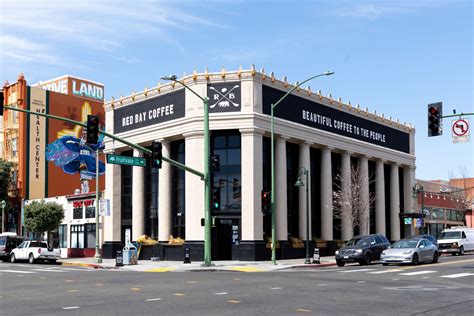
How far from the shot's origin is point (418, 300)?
52.3ft

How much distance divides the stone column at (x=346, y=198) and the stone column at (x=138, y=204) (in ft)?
51.2

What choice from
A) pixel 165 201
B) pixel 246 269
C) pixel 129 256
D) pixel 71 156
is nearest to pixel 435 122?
pixel 246 269

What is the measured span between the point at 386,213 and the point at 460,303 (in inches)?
1703

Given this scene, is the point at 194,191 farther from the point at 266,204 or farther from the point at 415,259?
the point at 415,259

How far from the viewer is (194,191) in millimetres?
41781

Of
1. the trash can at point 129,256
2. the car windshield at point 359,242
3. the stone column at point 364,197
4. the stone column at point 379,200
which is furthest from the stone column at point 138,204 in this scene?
the stone column at point 379,200

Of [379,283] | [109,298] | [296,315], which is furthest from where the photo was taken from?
[379,283]

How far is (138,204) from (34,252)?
27.1 feet

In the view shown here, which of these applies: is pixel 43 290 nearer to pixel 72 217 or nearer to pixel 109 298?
pixel 109 298

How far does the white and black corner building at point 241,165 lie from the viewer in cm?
4100

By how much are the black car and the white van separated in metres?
13.0

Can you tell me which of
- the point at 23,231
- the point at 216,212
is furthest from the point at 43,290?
the point at 23,231

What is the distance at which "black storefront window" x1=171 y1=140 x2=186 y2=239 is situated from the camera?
44219 millimetres

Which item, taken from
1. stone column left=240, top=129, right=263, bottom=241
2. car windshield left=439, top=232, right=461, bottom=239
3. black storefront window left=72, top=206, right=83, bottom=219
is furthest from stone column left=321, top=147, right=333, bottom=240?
black storefront window left=72, top=206, right=83, bottom=219
